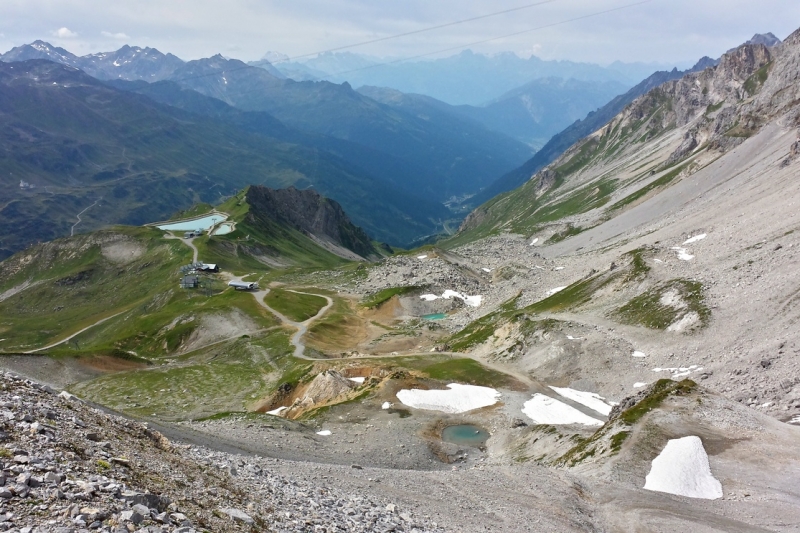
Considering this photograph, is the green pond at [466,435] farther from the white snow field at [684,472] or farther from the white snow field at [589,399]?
the white snow field at [684,472]

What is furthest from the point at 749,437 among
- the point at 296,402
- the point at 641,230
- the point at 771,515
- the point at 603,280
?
the point at 641,230

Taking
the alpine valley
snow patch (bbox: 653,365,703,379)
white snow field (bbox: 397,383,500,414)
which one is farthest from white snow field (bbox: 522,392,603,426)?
snow patch (bbox: 653,365,703,379)

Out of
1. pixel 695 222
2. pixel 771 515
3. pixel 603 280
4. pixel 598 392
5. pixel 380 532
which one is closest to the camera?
pixel 380 532

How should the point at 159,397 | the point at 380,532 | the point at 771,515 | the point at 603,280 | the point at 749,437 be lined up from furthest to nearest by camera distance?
the point at 603,280 → the point at 159,397 → the point at 749,437 → the point at 771,515 → the point at 380,532

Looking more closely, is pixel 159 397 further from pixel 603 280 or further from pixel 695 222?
pixel 695 222

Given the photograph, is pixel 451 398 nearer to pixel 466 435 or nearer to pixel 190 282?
pixel 466 435

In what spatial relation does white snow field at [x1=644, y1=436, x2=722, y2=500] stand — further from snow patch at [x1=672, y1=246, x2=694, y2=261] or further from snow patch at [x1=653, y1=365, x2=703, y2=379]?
snow patch at [x1=672, y1=246, x2=694, y2=261]

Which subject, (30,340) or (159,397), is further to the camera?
(30,340)
